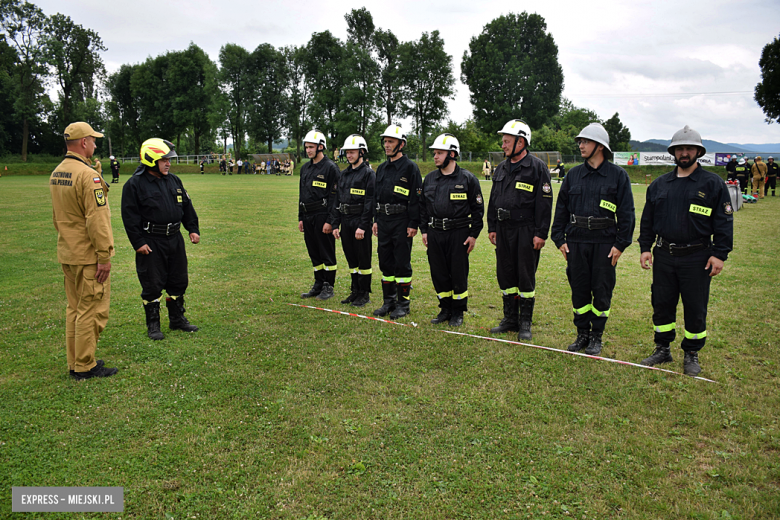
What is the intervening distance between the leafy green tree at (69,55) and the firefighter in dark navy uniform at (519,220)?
70061mm

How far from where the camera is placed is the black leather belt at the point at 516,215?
6.19 m

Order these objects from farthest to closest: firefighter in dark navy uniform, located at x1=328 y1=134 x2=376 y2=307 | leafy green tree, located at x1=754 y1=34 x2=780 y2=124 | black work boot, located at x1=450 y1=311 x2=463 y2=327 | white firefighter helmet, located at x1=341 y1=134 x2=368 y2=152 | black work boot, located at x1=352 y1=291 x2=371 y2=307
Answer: leafy green tree, located at x1=754 y1=34 x2=780 y2=124 → black work boot, located at x1=352 y1=291 x2=371 y2=307 → white firefighter helmet, located at x1=341 y1=134 x2=368 y2=152 → firefighter in dark navy uniform, located at x1=328 y1=134 x2=376 y2=307 → black work boot, located at x1=450 y1=311 x2=463 y2=327

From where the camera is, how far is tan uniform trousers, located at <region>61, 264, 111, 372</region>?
16.3 feet

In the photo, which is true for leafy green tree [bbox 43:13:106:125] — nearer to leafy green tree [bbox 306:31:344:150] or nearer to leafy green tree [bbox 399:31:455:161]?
leafy green tree [bbox 306:31:344:150]

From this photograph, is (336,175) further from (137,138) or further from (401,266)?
(137,138)

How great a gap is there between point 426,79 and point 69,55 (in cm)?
4747

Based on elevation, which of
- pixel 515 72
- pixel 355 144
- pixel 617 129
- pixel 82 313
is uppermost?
pixel 515 72

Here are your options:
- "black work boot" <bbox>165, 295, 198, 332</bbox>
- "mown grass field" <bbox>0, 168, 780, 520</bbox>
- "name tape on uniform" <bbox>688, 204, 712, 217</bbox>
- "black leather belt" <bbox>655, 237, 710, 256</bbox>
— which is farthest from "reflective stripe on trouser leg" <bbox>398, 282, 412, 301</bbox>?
"name tape on uniform" <bbox>688, 204, 712, 217</bbox>

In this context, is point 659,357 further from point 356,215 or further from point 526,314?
point 356,215

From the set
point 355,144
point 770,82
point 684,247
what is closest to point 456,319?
point 684,247

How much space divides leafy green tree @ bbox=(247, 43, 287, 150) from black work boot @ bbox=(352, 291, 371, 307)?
206ft

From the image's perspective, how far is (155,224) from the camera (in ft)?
19.9

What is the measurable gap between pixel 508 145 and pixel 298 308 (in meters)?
4.06

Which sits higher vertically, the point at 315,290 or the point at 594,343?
the point at 315,290
